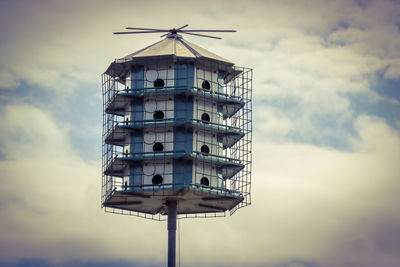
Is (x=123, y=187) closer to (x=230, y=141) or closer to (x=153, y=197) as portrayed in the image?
(x=153, y=197)

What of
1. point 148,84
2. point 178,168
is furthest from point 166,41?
point 178,168

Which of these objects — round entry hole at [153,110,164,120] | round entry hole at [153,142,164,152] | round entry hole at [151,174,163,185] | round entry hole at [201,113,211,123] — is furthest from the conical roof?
round entry hole at [151,174,163,185]

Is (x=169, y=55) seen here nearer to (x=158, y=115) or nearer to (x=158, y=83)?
(x=158, y=83)

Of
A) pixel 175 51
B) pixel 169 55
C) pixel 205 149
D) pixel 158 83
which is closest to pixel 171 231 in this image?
pixel 205 149

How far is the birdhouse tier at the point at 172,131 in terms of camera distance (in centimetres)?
6047

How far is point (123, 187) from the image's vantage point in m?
60.9

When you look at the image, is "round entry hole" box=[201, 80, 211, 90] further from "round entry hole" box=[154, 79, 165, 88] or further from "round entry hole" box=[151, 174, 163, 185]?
"round entry hole" box=[151, 174, 163, 185]

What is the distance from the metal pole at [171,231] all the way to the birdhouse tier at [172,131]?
0.49 metres

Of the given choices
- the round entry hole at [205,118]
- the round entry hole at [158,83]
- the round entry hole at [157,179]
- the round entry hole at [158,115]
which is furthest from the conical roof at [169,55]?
the round entry hole at [157,179]

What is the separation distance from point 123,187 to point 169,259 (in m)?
4.49

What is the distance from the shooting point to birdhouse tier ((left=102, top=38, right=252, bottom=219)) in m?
60.5

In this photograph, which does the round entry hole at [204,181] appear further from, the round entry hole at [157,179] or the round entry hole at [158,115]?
the round entry hole at [158,115]

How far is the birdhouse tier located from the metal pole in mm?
488

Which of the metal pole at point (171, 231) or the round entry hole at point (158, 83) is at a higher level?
the round entry hole at point (158, 83)
